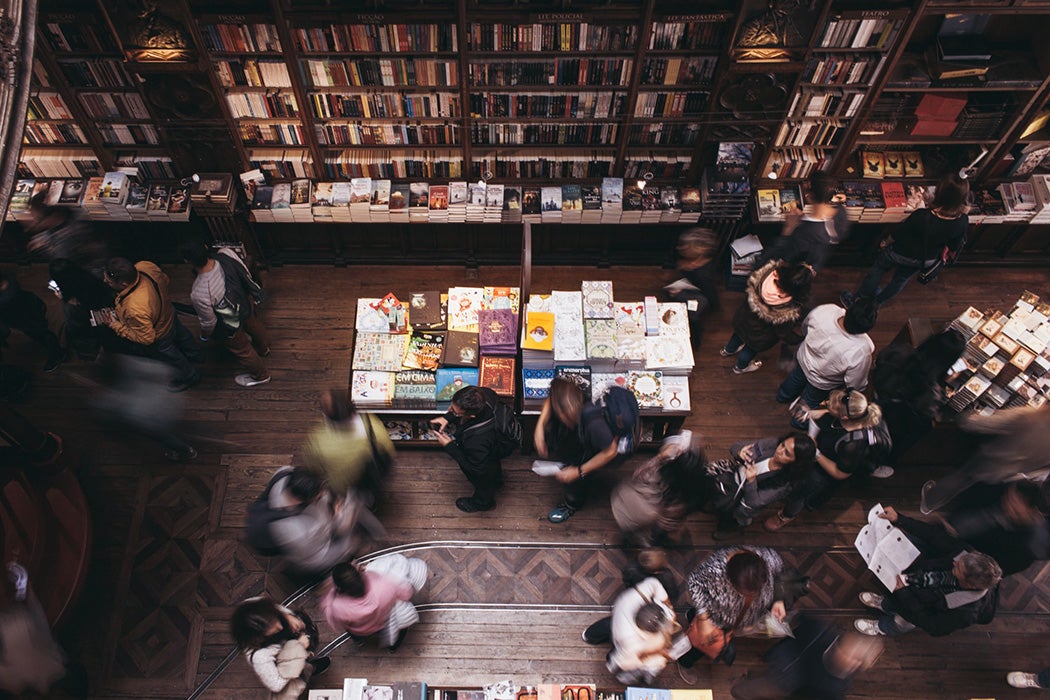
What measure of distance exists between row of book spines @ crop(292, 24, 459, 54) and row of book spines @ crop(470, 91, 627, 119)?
26.1 inches

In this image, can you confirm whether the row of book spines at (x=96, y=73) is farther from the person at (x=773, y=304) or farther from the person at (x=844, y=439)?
the person at (x=844, y=439)

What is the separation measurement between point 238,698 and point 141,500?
2.17 metres

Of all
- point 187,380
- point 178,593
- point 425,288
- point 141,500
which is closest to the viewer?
point 178,593


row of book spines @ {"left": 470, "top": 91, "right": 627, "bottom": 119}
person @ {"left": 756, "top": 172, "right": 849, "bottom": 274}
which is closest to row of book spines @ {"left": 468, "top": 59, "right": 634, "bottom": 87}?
row of book spines @ {"left": 470, "top": 91, "right": 627, "bottom": 119}

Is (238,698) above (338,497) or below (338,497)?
below

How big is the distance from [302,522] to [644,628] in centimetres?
263

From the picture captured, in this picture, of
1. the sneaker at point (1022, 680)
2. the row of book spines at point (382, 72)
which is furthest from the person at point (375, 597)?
the sneaker at point (1022, 680)

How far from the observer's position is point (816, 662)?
4734mm

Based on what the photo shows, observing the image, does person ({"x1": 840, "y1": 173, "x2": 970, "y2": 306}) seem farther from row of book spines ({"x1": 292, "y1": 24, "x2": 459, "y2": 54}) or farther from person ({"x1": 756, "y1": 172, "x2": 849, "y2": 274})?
row of book spines ({"x1": 292, "y1": 24, "x2": 459, "y2": 54})

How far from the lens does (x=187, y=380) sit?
24.2 feet

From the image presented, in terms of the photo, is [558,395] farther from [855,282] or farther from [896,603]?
[855,282]

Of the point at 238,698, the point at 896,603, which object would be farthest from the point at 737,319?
the point at 238,698

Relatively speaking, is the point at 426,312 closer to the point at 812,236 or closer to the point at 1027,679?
the point at 812,236

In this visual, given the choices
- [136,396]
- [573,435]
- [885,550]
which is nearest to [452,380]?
[573,435]
